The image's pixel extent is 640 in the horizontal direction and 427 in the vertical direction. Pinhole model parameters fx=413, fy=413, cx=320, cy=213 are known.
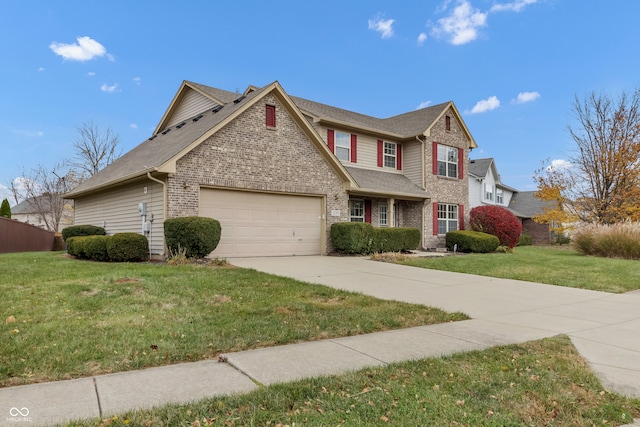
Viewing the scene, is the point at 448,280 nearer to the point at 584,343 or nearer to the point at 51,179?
the point at 584,343

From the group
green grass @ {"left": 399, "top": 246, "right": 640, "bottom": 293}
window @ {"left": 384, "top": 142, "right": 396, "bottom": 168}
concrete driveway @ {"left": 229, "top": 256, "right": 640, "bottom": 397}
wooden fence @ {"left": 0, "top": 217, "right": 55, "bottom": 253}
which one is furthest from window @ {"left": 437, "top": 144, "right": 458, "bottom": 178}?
wooden fence @ {"left": 0, "top": 217, "right": 55, "bottom": 253}

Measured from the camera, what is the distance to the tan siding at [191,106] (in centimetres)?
1916

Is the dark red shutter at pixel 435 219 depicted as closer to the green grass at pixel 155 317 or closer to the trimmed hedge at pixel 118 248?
the green grass at pixel 155 317

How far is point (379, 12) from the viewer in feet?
54.1

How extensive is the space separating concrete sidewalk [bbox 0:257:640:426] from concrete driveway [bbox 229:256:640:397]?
2cm

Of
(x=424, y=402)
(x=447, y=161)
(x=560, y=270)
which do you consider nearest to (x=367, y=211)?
(x=447, y=161)

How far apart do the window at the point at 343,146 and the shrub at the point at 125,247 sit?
995cm

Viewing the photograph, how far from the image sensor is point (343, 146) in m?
19.4

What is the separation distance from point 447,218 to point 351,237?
8.71 metres

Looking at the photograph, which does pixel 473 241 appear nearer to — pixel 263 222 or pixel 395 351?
pixel 263 222

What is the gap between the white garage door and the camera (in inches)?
533

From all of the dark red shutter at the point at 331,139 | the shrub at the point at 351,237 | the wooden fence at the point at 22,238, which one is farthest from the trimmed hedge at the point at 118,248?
the wooden fence at the point at 22,238

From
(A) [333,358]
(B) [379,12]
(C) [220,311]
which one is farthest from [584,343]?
(B) [379,12]

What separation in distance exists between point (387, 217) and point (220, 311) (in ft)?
49.5
